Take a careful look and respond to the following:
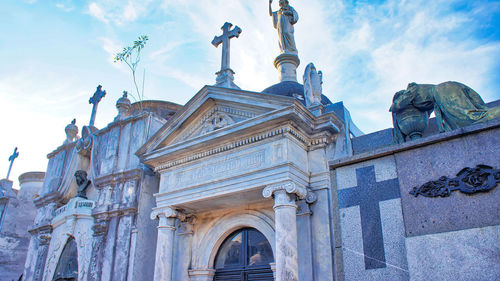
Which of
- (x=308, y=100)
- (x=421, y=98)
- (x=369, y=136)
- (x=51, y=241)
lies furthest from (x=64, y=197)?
(x=421, y=98)

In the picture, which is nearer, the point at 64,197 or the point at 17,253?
the point at 64,197

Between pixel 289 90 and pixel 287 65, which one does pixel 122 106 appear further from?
pixel 287 65

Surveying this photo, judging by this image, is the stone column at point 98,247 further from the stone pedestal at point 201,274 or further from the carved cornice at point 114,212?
the stone pedestal at point 201,274

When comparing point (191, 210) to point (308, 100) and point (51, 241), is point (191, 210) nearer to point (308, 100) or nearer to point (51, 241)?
point (308, 100)

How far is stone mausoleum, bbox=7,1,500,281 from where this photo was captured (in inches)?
121

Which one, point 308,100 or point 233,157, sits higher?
point 308,100

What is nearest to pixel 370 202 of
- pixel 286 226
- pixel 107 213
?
pixel 286 226

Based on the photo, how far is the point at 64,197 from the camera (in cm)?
1323

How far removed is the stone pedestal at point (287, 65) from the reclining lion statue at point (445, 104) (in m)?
8.09

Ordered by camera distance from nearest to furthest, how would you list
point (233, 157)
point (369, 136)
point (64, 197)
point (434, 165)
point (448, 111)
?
1. point (434, 165)
2. point (448, 111)
3. point (369, 136)
4. point (233, 157)
5. point (64, 197)

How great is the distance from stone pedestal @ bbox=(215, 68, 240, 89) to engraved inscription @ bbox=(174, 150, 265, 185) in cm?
235

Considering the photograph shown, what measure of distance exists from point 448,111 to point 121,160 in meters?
9.08

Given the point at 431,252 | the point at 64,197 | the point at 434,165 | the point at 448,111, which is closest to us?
the point at 431,252

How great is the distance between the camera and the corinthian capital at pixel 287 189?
7055 millimetres
